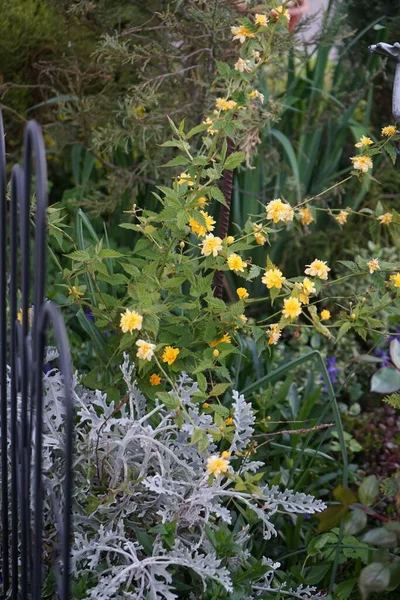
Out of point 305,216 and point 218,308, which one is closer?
point 218,308

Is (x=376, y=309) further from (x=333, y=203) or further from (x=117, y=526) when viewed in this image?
(x=333, y=203)

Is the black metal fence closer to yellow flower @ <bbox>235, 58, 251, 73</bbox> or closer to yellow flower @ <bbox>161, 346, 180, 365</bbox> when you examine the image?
yellow flower @ <bbox>161, 346, 180, 365</bbox>

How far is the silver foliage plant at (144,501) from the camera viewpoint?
1.42m

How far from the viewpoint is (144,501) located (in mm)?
1577

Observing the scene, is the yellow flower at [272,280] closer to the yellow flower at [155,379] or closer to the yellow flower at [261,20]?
the yellow flower at [155,379]

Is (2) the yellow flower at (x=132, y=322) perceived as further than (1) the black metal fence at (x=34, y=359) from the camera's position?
Yes

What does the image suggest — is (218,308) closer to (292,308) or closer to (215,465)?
(292,308)

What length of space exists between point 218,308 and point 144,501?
1.47 ft

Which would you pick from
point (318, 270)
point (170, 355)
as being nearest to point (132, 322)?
point (170, 355)

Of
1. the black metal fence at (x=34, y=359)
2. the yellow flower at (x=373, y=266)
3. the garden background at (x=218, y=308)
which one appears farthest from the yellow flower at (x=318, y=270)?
the black metal fence at (x=34, y=359)

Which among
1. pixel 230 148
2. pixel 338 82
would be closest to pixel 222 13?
pixel 230 148

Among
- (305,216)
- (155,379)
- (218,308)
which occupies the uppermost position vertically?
(305,216)

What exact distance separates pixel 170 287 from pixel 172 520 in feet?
1.65

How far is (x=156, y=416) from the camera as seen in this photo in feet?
6.03
